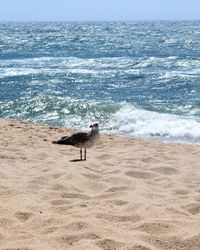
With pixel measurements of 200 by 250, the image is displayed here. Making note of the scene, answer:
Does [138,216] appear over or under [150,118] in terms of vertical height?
over

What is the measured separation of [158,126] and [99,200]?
7.53 m

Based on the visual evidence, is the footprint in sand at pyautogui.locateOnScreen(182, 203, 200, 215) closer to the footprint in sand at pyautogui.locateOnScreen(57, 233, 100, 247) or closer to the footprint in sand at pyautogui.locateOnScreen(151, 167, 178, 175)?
the footprint in sand at pyautogui.locateOnScreen(57, 233, 100, 247)

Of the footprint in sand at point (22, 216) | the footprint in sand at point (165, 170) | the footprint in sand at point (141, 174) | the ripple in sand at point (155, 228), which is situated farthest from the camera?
the footprint in sand at point (165, 170)

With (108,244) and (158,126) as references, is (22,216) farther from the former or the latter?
(158,126)

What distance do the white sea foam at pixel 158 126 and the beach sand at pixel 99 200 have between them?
3.18 meters

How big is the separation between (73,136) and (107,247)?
370cm

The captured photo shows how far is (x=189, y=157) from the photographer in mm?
7855

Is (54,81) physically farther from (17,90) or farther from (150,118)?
(150,118)

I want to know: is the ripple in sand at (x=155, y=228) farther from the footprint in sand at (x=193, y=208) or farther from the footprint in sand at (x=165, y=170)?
the footprint in sand at (x=165, y=170)

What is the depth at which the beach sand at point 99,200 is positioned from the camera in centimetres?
404

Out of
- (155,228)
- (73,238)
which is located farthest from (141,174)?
(73,238)

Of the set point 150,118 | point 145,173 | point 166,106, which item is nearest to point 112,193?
point 145,173

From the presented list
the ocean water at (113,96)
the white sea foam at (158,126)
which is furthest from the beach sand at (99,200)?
the ocean water at (113,96)

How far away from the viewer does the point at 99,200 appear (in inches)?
202
